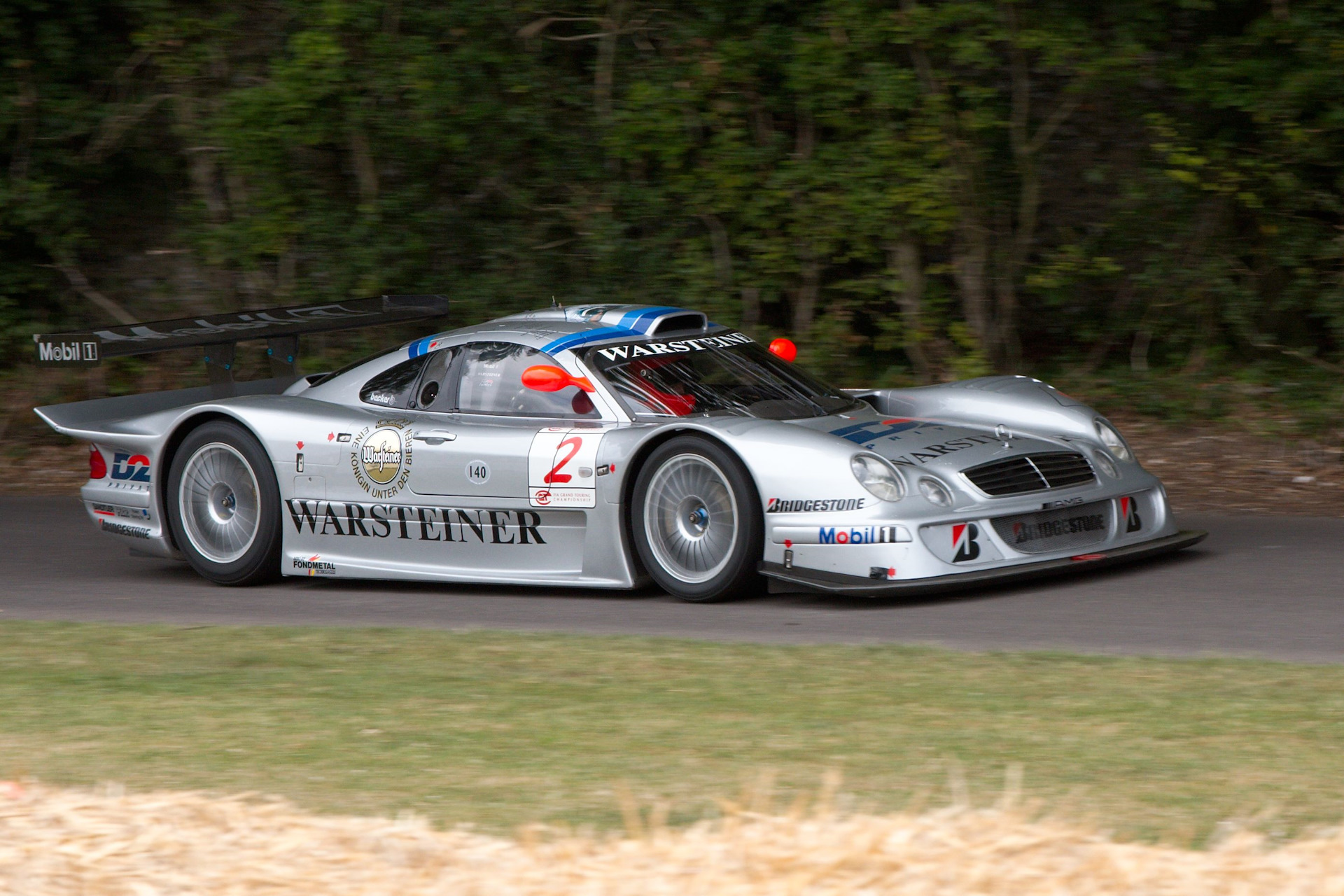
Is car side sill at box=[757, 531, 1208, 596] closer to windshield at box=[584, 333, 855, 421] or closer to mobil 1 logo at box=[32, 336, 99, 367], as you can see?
windshield at box=[584, 333, 855, 421]

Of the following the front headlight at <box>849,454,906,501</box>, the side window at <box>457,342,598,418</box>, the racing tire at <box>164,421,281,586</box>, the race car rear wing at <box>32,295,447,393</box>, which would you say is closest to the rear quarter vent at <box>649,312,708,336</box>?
the side window at <box>457,342,598,418</box>

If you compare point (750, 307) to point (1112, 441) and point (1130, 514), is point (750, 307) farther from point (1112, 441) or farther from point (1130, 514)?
point (1130, 514)

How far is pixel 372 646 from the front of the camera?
6758 mm

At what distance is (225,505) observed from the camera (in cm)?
895

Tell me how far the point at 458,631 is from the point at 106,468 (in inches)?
127

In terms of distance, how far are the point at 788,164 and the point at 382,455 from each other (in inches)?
251

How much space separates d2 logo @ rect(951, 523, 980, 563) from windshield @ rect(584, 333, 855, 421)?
47.5 inches

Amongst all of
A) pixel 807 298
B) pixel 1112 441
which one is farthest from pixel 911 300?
pixel 1112 441

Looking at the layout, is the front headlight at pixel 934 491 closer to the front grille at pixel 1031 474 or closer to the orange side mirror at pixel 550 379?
the front grille at pixel 1031 474

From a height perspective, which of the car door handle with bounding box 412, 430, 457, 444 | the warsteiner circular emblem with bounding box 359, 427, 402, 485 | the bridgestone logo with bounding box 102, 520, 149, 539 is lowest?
the bridgestone logo with bounding box 102, 520, 149, 539

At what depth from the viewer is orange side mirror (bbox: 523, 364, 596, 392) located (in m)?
8.05

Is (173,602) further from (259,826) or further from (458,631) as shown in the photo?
(259,826)

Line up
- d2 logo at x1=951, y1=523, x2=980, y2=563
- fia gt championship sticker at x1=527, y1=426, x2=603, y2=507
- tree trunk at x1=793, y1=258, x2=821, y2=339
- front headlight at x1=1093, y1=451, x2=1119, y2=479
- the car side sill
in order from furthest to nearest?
tree trunk at x1=793, y1=258, x2=821, y2=339, front headlight at x1=1093, y1=451, x2=1119, y2=479, fia gt championship sticker at x1=527, y1=426, x2=603, y2=507, d2 logo at x1=951, y1=523, x2=980, y2=563, the car side sill

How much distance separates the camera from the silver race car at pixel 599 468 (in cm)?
734
